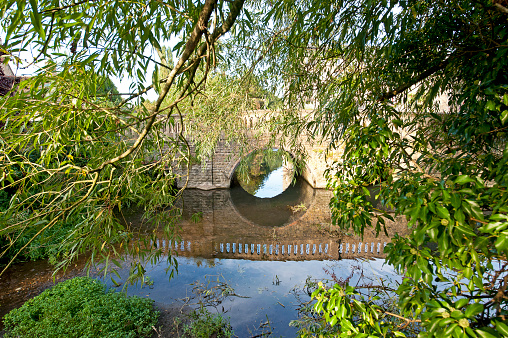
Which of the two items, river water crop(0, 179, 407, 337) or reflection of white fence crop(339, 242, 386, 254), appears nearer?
river water crop(0, 179, 407, 337)

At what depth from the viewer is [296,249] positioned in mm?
5570

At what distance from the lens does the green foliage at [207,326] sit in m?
3.06

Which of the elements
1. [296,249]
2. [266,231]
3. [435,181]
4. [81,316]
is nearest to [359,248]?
[296,249]

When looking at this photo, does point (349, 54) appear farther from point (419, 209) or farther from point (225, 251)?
point (225, 251)

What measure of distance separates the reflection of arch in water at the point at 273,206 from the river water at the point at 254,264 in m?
0.05

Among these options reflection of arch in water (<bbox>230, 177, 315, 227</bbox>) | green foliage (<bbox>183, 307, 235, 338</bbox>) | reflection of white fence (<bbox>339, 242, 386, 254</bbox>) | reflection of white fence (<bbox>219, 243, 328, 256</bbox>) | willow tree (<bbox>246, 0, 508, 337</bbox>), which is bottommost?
green foliage (<bbox>183, 307, 235, 338</bbox>)

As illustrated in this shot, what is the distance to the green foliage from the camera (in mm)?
3064

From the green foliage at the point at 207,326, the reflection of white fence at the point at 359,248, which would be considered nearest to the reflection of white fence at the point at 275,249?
the reflection of white fence at the point at 359,248

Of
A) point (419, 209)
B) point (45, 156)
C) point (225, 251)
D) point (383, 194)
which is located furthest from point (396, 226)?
point (45, 156)

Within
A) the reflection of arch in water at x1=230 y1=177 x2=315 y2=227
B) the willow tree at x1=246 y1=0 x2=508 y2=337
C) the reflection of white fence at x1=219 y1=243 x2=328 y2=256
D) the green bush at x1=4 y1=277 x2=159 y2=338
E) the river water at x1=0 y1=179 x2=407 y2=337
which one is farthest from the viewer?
the reflection of arch in water at x1=230 y1=177 x2=315 y2=227

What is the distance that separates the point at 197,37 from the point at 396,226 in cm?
692

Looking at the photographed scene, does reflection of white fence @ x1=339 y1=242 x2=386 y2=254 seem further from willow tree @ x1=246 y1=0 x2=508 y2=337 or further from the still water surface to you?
willow tree @ x1=246 y1=0 x2=508 y2=337

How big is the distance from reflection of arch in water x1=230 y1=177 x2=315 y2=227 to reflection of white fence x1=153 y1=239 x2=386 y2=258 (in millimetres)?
1674

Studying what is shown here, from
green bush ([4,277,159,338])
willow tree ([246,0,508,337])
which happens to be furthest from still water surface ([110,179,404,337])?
willow tree ([246,0,508,337])
